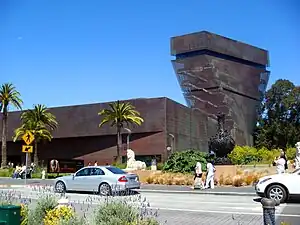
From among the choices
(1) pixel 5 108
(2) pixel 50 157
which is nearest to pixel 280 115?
(2) pixel 50 157

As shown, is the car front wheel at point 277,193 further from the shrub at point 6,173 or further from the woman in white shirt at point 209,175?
the shrub at point 6,173

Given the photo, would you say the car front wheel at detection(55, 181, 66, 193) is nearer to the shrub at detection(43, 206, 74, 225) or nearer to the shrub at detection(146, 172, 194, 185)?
the shrub at detection(146, 172, 194, 185)

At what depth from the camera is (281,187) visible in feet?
48.6

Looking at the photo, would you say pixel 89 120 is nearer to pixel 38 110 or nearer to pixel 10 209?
pixel 38 110

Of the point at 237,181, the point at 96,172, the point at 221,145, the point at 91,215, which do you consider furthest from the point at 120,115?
the point at 91,215

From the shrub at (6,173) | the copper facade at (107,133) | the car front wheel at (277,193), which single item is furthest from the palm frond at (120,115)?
the car front wheel at (277,193)

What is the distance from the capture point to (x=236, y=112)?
92.0 meters

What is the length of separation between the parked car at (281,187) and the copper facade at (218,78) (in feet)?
233

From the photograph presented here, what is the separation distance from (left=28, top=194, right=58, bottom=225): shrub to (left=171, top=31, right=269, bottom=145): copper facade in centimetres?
7891

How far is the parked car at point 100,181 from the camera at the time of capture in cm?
1978

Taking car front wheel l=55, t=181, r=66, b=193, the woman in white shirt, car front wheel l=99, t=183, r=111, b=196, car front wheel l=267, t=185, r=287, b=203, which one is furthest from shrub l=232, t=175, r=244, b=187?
car front wheel l=55, t=181, r=66, b=193

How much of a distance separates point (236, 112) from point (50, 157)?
149 ft

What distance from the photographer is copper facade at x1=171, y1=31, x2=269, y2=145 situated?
9012 centimetres

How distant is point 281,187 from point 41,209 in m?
9.85
